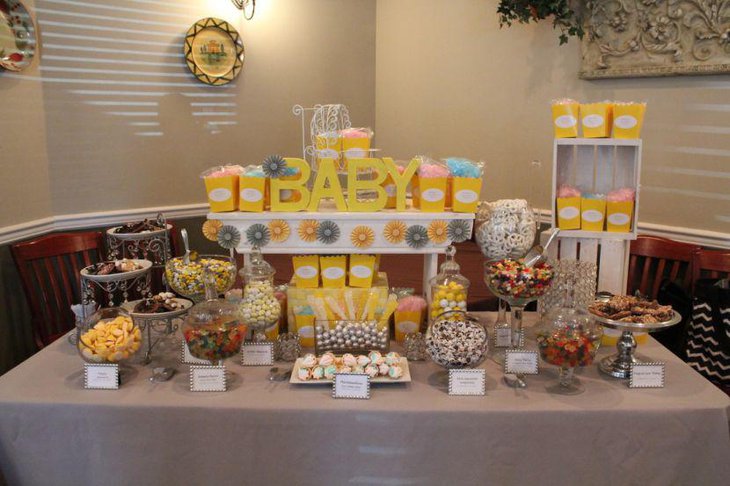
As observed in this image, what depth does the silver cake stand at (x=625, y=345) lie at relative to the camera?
1.75 metres

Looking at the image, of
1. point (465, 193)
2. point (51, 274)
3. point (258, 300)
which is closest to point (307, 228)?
point (258, 300)

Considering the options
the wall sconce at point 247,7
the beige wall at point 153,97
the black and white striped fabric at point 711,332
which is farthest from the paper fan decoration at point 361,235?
the wall sconce at point 247,7

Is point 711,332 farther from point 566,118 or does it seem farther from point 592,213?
point 566,118

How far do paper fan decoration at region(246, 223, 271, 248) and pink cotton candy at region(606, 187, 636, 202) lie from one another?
124cm

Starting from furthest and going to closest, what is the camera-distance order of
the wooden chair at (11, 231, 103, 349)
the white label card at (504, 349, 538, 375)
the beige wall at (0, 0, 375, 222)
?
the beige wall at (0, 0, 375, 222) → the wooden chair at (11, 231, 103, 349) → the white label card at (504, 349, 538, 375)

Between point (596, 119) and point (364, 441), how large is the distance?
137 centimetres

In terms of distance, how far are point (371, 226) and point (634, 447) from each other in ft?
3.37

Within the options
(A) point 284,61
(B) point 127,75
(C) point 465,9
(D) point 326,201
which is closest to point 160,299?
(D) point 326,201

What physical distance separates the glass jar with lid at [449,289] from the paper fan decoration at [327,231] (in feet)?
1.24

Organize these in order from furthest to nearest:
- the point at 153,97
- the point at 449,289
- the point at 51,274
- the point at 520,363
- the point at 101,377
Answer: the point at 153,97
the point at 51,274
the point at 449,289
the point at 520,363
the point at 101,377

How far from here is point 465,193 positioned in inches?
79.6

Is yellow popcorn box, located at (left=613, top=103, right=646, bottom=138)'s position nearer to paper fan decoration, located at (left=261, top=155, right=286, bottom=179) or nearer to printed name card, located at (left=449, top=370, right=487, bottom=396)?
printed name card, located at (left=449, top=370, right=487, bottom=396)

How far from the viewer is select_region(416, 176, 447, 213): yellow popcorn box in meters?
Result: 2.02

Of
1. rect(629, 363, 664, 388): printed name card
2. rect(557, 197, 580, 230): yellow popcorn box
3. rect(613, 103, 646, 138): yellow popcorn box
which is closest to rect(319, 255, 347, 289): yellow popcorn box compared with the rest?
rect(557, 197, 580, 230): yellow popcorn box
